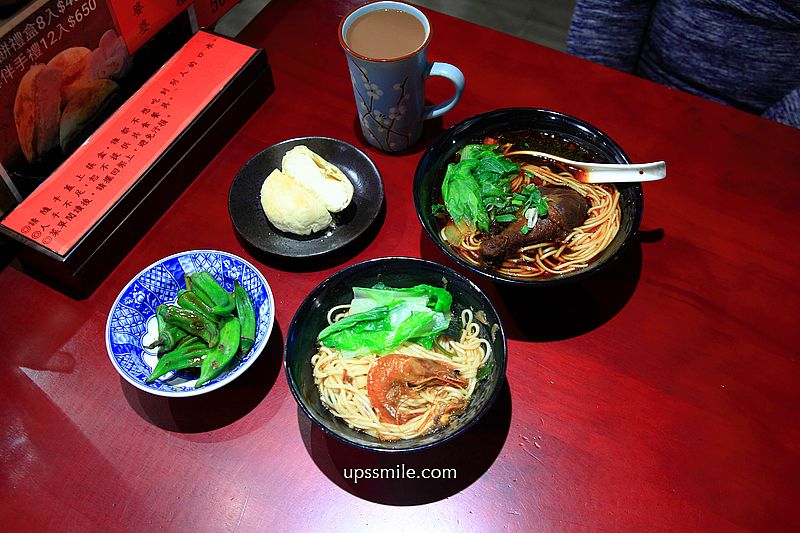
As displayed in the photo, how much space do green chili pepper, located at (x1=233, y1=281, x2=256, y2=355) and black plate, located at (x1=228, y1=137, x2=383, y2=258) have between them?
0.43ft

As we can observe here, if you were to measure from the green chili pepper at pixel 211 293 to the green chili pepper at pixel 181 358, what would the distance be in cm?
7

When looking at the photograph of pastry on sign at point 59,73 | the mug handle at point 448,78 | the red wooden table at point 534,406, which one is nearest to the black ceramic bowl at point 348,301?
the red wooden table at point 534,406

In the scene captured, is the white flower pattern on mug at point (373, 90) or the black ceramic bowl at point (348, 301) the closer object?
the black ceramic bowl at point (348, 301)

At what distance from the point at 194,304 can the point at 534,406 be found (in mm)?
687

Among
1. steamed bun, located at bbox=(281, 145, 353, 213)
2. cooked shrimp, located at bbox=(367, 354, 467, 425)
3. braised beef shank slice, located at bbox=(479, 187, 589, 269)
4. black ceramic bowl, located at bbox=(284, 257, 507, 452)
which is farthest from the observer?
steamed bun, located at bbox=(281, 145, 353, 213)

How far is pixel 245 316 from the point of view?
1.19 metres

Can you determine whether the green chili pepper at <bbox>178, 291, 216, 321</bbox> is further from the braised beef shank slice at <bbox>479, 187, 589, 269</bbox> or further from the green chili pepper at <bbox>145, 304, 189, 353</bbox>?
the braised beef shank slice at <bbox>479, 187, 589, 269</bbox>

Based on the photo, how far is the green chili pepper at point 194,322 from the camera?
118 centimetres

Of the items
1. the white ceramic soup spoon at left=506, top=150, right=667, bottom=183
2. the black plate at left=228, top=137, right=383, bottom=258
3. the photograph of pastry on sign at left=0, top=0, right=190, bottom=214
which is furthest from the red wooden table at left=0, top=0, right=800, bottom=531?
the photograph of pastry on sign at left=0, top=0, right=190, bottom=214

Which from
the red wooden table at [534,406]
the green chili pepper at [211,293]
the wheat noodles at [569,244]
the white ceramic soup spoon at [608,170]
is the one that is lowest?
the red wooden table at [534,406]

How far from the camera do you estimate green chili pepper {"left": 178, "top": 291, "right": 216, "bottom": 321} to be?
1194 millimetres

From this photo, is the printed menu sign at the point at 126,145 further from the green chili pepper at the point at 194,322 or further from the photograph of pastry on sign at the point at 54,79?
the green chili pepper at the point at 194,322

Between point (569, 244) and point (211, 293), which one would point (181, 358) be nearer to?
point (211, 293)

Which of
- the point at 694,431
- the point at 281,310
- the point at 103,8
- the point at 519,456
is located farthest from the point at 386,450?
the point at 103,8
